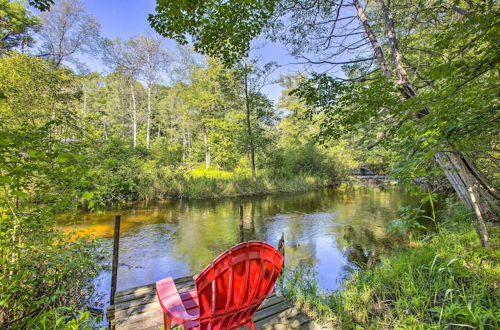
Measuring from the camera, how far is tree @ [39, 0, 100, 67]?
13344mm

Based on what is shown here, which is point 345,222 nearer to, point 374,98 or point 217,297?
point 374,98

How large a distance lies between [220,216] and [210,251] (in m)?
3.75

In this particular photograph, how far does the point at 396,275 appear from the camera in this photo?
3.06 meters

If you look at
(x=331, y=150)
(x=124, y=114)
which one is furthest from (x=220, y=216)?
(x=124, y=114)

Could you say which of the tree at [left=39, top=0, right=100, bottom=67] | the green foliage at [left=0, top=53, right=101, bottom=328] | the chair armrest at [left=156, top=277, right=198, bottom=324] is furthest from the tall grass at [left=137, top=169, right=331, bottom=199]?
the chair armrest at [left=156, top=277, right=198, bottom=324]

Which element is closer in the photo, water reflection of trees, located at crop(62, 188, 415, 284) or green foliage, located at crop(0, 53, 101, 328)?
green foliage, located at crop(0, 53, 101, 328)

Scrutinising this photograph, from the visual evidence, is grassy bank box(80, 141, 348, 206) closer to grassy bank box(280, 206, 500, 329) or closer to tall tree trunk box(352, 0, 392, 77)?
grassy bank box(280, 206, 500, 329)

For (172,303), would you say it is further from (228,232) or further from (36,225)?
(228,232)

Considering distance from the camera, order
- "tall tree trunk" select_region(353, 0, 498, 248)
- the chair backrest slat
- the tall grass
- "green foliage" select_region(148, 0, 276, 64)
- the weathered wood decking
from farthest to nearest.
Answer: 1. the tall grass
2. "tall tree trunk" select_region(353, 0, 498, 248)
3. "green foliage" select_region(148, 0, 276, 64)
4. the weathered wood decking
5. the chair backrest slat

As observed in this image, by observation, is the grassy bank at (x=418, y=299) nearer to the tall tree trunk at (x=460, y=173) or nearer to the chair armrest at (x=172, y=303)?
the tall tree trunk at (x=460, y=173)

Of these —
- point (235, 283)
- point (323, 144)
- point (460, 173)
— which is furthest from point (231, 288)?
point (323, 144)

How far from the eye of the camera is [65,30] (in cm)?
1381

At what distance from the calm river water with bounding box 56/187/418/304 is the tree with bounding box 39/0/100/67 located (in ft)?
36.4

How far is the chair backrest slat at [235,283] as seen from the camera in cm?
128
